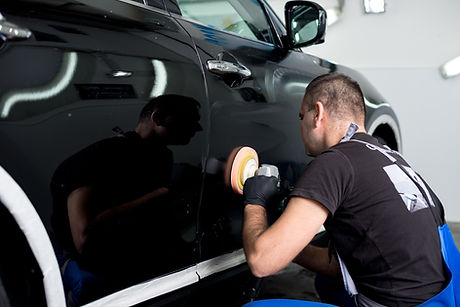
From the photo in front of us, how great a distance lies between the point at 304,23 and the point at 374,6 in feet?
7.04

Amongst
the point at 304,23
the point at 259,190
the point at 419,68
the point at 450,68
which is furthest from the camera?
the point at 419,68

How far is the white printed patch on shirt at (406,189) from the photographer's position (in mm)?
1200

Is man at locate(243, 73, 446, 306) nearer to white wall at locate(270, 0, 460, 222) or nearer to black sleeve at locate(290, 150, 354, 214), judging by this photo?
black sleeve at locate(290, 150, 354, 214)

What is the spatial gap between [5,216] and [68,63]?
0.31m

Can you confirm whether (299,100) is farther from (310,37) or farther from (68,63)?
(68,63)

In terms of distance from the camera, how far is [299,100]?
176cm

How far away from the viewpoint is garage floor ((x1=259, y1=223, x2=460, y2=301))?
7.75ft

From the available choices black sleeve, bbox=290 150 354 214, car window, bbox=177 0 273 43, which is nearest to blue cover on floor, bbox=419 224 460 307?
black sleeve, bbox=290 150 354 214

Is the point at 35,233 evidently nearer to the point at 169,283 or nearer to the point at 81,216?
the point at 81,216

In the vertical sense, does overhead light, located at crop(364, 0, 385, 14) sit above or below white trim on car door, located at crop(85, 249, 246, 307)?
above

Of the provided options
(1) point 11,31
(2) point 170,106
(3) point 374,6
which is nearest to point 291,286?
(2) point 170,106

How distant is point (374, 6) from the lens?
12.5ft

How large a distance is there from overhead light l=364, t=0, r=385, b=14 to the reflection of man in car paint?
312 centimetres

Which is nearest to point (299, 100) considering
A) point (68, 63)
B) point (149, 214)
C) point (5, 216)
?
point (149, 214)
